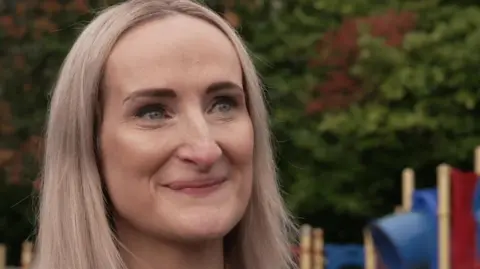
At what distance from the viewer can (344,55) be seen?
7.53 metres

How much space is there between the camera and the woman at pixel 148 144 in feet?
4.83

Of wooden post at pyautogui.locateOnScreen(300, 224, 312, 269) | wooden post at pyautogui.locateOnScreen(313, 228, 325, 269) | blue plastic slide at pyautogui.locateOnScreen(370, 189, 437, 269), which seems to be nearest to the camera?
blue plastic slide at pyautogui.locateOnScreen(370, 189, 437, 269)

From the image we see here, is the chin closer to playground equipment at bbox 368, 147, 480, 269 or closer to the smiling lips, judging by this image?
the smiling lips

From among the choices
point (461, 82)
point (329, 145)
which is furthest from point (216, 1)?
point (461, 82)

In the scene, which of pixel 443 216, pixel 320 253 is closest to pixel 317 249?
pixel 320 253

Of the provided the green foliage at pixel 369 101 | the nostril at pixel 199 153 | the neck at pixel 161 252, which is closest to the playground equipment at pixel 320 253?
the green foliage at pixel 369 101

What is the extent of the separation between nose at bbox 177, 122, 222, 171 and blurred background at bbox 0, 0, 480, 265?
5625mm

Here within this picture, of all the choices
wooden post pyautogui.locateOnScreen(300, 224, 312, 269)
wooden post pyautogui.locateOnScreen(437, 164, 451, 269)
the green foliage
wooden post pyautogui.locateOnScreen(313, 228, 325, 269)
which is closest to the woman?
wooden post pyautogui.locateOnScreen(437, 164, 451, 269)

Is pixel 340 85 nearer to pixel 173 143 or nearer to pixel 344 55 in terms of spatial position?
pixel 344 55

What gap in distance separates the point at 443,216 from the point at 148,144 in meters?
3.89

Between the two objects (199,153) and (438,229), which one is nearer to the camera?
(199,153)

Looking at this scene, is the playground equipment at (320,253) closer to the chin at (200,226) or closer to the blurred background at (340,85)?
the blurred background at (340,85)

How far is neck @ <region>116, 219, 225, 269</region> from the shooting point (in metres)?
1.53

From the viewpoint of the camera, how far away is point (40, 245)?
63.1 inches
